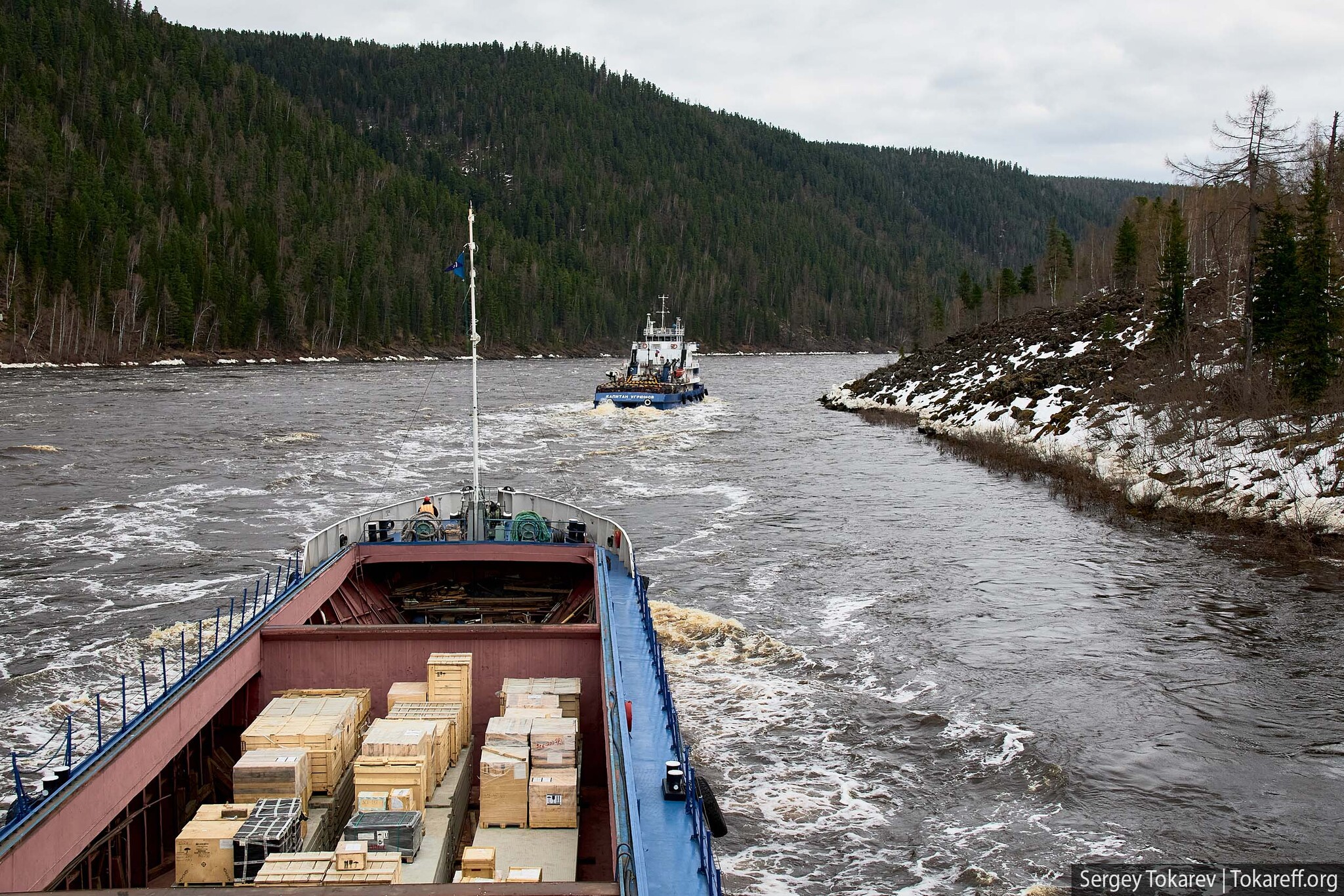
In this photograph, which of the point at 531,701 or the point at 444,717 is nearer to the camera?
the point at 444,717

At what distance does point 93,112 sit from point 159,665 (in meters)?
182

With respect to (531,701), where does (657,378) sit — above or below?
above

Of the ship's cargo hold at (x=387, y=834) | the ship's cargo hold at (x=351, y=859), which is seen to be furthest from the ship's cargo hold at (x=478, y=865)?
the ship's cargo hold at (x=351, y=859)

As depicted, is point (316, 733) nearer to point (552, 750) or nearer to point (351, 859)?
point (552, 750)

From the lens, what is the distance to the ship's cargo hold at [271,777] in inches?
384

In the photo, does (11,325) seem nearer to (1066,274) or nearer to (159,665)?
(159,665)

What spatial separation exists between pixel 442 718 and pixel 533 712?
104 centimetres

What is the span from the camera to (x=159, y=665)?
19531 millimetres

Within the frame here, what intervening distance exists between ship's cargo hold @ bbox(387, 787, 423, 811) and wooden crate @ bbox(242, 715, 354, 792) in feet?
3.57

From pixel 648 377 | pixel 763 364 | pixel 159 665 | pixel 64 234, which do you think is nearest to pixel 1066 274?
pixel 648 377

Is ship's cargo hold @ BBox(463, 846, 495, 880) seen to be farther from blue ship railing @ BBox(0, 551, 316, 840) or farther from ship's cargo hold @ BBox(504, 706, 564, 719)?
blue ship railing @ BBox(0, 551, 316, 840)

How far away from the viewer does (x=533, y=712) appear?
11539 millimetres

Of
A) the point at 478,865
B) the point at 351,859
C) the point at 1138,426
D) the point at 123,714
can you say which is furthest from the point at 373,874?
the point at 1138,426

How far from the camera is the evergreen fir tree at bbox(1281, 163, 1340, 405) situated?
35.5m
